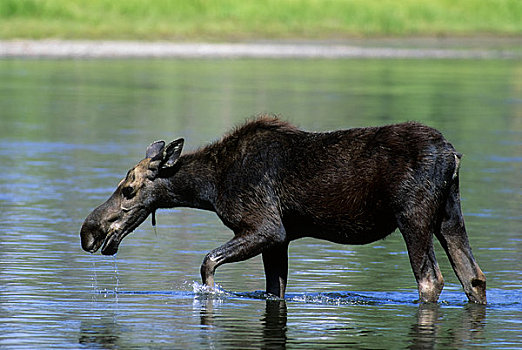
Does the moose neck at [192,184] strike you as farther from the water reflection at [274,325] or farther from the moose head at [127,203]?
the water reflection at [274,325]

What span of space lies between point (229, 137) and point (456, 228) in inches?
83.9

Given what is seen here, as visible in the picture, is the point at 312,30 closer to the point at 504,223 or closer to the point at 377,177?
the point at 504,223

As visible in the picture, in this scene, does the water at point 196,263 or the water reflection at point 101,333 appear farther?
the water at point 196,263

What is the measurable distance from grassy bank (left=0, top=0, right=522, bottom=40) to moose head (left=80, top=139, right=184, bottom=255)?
57776 mm

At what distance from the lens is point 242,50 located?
6994cm

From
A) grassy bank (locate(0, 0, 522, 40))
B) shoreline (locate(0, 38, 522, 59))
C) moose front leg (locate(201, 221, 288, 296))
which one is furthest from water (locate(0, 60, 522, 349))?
grassy bank (locate(0, 0, 522, 40))

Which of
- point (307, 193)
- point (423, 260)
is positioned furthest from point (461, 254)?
point (307, 193)

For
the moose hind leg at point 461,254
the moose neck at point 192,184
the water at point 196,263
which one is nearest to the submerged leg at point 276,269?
the water at point 196,263

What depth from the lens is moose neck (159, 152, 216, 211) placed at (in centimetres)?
1227

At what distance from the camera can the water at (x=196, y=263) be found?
10.7 metres

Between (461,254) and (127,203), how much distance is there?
2.95 m

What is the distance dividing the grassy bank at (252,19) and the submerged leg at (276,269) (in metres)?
58.2

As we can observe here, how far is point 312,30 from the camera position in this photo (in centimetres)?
8412

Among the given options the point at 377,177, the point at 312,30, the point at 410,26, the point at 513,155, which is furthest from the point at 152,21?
the point at 377,177
